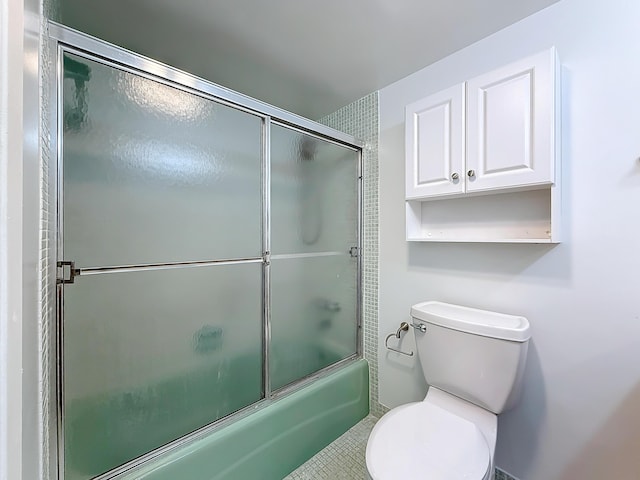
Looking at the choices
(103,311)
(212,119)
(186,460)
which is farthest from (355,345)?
(212,119)

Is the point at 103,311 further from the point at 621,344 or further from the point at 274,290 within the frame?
the point at 621,344

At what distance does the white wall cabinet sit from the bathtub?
41.9 inches

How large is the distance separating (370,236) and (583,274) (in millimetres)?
1108

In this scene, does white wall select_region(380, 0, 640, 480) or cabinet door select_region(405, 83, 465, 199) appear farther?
cabinet door select_region(405, 83, 465, 199)

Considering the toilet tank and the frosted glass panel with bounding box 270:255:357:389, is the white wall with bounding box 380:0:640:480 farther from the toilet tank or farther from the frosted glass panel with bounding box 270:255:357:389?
the frosted glass panel with bounding box 270:255:357:389

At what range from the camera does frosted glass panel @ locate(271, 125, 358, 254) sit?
1551 millimetres

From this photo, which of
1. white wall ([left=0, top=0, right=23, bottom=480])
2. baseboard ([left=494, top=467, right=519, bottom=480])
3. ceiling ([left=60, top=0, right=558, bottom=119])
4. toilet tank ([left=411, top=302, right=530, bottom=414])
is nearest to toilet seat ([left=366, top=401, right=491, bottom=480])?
toilet tank ([left=411, top=302, right=530, bottom=414])

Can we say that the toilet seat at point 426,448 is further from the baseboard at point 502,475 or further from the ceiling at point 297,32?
the ceiling at point 297,32

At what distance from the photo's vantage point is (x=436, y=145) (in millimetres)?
1419

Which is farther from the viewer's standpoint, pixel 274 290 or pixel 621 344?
pixel 274 290

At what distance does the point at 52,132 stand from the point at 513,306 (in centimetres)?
190

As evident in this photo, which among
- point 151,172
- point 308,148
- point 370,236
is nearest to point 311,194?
Result: point 308,148

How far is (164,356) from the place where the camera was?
1.15 m

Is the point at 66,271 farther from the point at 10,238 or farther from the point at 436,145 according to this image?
the point at 436,145
